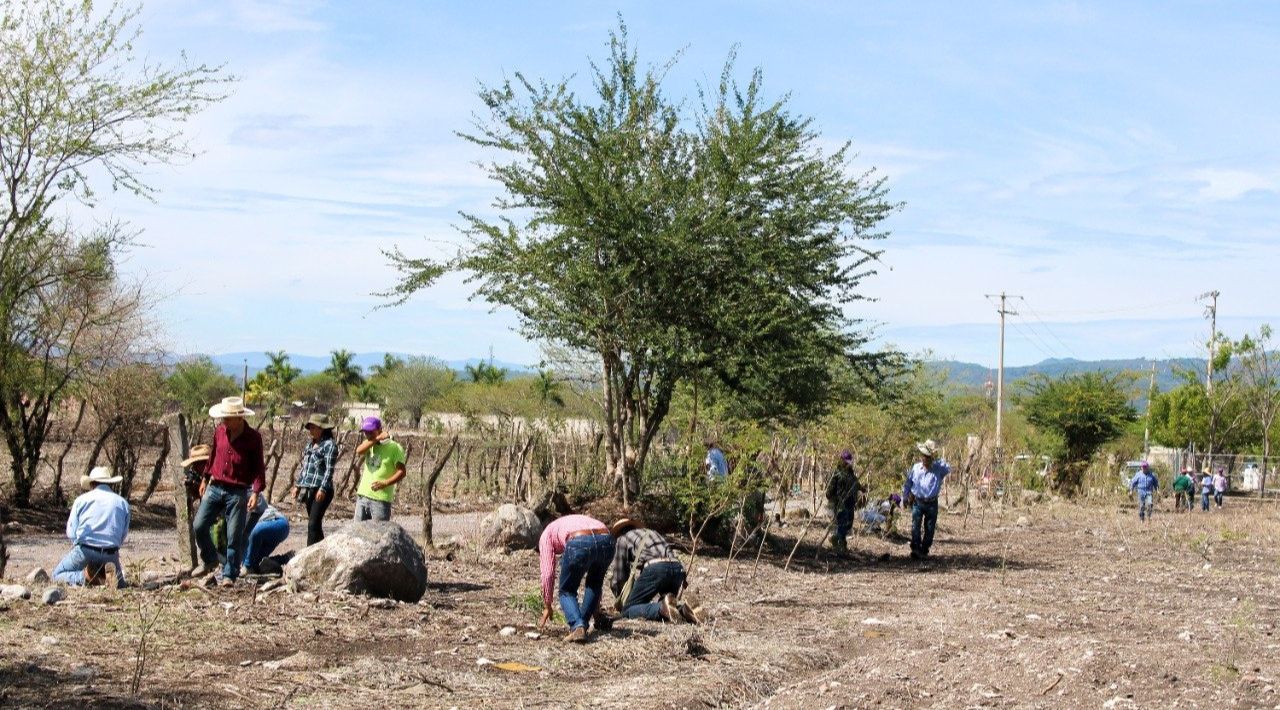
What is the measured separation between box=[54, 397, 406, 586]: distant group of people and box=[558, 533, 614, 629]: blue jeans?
3.08 meters

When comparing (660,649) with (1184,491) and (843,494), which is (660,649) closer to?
(843,494)

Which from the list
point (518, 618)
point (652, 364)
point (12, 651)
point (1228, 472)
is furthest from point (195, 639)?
point (1228, 472)

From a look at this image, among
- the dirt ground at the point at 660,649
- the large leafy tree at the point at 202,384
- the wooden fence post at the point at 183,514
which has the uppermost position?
the large leafy tree at the point at 202,384

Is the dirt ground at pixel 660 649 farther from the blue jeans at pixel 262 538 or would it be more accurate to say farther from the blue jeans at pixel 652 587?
the blue jeans at pixel 262 538

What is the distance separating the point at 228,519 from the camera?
11469 millimetres

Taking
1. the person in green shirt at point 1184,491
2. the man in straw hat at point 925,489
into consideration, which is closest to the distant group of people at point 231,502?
the man in straw hat at point 925,489

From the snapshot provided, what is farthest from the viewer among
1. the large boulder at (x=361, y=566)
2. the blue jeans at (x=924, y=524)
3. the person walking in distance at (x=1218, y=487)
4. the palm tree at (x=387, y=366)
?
the palm tree at (x=387, y=366)

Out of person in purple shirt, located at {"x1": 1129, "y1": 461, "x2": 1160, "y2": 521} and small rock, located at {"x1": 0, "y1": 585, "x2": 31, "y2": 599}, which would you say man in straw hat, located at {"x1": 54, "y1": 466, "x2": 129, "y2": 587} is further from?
person in purple shirt, located at {"x1": 1129, "y1": 461, "x2": 1160, "y2": 521}

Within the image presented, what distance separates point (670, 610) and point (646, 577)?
1.14 ft

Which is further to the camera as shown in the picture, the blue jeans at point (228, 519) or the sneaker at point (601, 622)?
the blue jeans at point (228, 519)

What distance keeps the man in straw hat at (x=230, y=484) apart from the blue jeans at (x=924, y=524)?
33.8ft

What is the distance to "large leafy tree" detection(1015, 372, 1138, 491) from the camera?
1757 inches

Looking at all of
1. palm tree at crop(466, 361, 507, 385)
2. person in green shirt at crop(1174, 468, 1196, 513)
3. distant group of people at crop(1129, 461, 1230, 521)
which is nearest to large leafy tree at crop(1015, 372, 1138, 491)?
distant group of people at crop(1129, 461, 1230, 521)

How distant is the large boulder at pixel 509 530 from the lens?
15.8m
